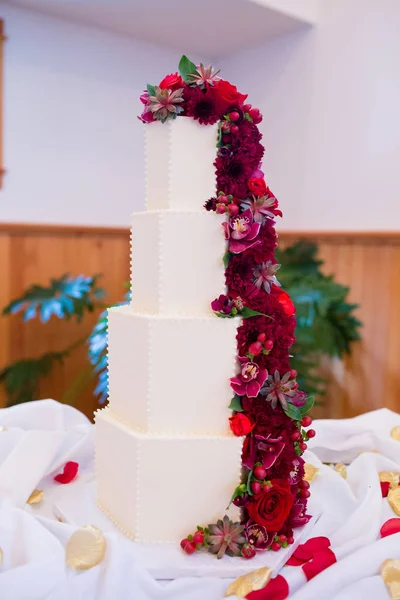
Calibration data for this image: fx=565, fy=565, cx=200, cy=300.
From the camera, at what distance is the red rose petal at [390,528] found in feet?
4.33

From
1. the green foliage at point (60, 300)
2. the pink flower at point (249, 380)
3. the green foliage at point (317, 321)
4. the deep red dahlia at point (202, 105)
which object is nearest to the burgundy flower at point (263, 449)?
the pink flower at point (249, 380)

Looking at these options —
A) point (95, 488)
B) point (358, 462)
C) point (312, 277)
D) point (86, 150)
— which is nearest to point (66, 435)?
point (95, 488)

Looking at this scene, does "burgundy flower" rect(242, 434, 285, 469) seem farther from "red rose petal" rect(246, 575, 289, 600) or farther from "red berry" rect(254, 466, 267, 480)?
"red rose petal" rect(246, 575, 289, 600)

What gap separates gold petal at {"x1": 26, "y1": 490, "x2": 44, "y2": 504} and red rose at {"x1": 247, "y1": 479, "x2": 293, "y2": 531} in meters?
0.56

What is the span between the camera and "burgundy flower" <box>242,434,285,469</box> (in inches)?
50.0

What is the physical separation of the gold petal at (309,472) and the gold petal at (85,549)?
2.15 ft

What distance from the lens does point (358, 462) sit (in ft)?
5.52

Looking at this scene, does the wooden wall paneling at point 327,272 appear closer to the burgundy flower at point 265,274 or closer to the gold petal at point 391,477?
the gold petal at point 391,477

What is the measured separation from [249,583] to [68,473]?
0.69m

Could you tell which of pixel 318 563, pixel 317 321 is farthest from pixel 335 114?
pixel 318 563

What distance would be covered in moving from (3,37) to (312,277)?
1987 millimetres

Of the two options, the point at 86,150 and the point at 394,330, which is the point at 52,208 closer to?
the point at 86,150

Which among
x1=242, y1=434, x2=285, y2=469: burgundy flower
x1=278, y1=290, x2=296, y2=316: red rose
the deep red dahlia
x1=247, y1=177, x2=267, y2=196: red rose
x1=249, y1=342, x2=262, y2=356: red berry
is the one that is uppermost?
the deep red dahlia

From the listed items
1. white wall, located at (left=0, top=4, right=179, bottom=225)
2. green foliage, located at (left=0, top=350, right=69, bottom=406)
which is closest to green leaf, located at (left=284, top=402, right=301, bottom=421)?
green foliage, located at (left=0, top=350, right=69, bottom=406)
